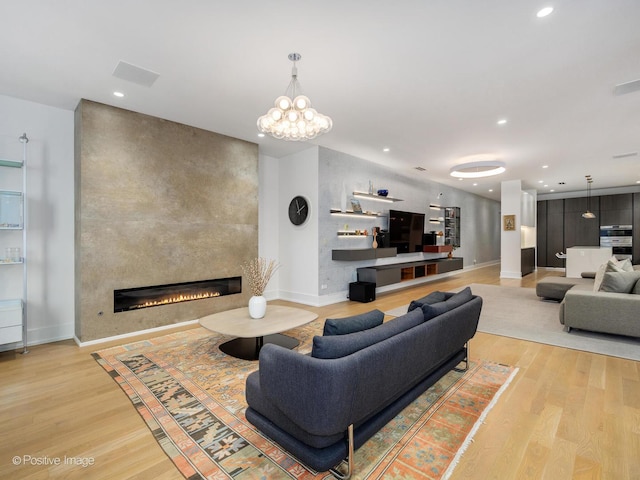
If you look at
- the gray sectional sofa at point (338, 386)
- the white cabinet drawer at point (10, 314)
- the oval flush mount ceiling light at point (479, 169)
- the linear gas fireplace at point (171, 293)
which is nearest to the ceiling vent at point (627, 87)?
the oval flush mount ceiling light at point (479, 169)

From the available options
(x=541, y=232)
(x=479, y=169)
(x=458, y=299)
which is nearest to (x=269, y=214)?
(x=458, y=299)

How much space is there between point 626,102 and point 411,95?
2912 millimetres

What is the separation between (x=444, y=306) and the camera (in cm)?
246

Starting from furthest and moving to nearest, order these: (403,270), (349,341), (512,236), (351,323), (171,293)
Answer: (512,236) → (403,270) → (171,293) → (351,323) → (349,341)

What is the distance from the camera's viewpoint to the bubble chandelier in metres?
2.90

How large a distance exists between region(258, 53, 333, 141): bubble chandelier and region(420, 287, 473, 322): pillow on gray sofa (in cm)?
206

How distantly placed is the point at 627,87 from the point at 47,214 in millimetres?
7507

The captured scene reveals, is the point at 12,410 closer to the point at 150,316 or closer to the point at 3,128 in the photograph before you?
the point at 150,316

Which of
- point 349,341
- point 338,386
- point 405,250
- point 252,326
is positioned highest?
point 405,250

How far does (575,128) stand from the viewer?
15.9ft

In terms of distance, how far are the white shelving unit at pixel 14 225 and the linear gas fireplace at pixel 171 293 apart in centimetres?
102

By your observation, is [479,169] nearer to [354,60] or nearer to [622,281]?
[622,281]

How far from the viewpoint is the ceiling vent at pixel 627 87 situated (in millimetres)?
3441

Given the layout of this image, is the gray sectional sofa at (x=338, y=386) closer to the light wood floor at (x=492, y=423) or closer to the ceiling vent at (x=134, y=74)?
the light wood floor at (x=492, y=423)
